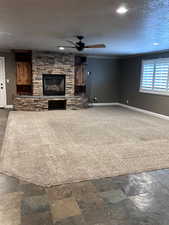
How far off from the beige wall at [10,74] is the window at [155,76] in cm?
547

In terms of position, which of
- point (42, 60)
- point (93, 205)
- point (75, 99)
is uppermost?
point (42, 60)

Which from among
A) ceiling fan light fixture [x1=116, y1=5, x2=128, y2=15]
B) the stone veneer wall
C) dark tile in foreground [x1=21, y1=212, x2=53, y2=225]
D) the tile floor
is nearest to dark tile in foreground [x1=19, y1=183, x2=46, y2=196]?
the tile floor

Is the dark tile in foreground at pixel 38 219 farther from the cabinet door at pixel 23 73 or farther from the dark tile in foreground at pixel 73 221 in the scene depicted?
the cabinet door at pixel 23 73

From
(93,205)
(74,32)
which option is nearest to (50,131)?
(74,32)

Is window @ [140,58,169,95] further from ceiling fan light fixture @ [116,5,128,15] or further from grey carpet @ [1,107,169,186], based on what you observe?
ceiling fan light fixture @ [116,5,128,15]

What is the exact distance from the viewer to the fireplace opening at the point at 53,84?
8242 millimetres

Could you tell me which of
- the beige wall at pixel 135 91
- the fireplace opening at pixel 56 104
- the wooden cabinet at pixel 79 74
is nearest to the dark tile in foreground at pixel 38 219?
the beige wall at pixel 135 91

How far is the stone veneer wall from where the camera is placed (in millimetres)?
7855

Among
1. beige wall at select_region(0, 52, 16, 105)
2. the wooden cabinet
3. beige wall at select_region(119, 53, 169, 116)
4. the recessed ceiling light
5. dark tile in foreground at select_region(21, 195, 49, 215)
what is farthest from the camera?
the wooden cabinet

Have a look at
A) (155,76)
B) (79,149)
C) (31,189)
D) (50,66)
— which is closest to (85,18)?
(79,149)

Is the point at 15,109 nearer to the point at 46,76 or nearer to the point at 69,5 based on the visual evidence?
the point at 46,76

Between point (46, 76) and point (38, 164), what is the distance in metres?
5.75

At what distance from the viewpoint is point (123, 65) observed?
930 cm

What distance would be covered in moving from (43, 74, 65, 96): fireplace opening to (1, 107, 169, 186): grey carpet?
274 cm
